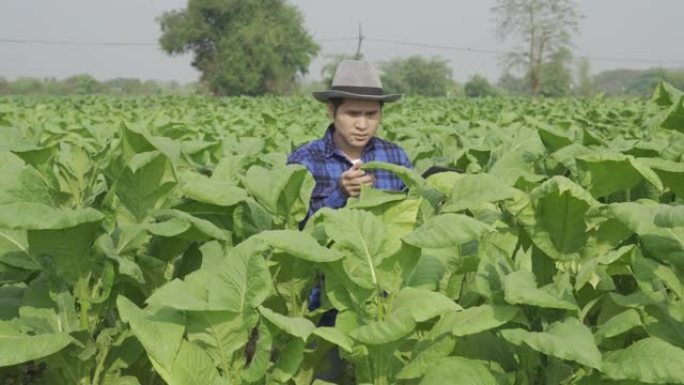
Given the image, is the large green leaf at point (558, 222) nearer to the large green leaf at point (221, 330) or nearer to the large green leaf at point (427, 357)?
the large green leaf at point (427, 357)

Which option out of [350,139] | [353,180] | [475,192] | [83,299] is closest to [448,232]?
[475,192]

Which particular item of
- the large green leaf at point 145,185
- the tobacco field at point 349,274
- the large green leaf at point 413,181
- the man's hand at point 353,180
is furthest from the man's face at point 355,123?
the large green leaf at point 145,185

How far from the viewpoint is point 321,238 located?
215 cm

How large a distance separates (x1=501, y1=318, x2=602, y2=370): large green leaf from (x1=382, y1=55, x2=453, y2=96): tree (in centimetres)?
8063

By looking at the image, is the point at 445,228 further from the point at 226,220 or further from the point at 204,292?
the point at 226,220

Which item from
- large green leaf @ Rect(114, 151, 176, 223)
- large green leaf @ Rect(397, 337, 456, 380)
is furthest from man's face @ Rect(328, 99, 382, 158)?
large green leaf @ Rect(397, 337, 456, 380)

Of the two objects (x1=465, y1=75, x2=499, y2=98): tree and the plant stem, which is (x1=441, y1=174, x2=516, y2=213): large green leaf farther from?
(x1=465, y1=75, x2=499, y2=98): tree

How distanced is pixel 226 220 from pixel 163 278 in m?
0.27

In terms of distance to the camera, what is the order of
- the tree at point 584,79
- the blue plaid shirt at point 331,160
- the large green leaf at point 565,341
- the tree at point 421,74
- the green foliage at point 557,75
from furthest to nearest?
the tree at point 421,74
the tree at point 584,79
the green foliage at point 557,75
the blue plaid shirt at point 331,160
the large green leaf at point 565,341

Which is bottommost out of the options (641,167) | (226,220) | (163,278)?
(163,278)

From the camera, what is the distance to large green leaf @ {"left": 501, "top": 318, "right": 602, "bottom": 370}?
1500 millimetres

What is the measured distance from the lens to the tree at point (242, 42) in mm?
62531

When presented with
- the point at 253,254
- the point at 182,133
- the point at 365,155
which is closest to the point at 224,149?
the point at 365,155

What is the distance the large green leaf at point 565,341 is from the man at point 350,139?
186 centimetres
